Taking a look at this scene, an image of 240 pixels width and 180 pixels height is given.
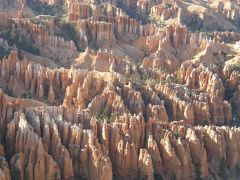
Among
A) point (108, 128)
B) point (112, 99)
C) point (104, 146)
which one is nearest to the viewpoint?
point (104, 146)

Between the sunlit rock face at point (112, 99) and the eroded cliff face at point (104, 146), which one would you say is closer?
the eroded cliff face at point (104, 146)

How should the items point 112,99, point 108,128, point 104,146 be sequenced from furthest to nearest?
point 112,99
point 108,128
point 104,146

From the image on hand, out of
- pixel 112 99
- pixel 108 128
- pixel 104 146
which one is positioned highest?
pixel 108 128

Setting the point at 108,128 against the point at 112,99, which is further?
the point at 112,99

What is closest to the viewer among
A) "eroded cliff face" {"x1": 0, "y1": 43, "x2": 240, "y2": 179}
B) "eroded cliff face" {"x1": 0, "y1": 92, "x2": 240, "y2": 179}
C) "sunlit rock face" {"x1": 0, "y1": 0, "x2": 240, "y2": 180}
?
"eroded cliff face" {"x1": 0, "y1": 92, "x2": 240, "y2": 179}

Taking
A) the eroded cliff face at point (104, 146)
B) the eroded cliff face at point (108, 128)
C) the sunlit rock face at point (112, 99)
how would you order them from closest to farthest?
the eroded cliff face at point (104, 146) → the eroded cliff face at point (108, 128) → the sunlit rock face at point (112, 99)

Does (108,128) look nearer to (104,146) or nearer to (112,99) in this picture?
(104,146)

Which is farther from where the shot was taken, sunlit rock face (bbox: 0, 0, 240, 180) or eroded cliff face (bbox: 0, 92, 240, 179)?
sunlit rock face (bbox: 0, 0, 240, 180)

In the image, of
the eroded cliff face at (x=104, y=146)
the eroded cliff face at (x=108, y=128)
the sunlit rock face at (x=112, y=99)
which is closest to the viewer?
the eroded cliff face at (x=104, y=146)

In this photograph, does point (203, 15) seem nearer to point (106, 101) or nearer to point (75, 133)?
point (106, 101)

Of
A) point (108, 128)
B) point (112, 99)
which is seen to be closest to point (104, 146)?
point (108, 128)

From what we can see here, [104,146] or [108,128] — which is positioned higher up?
[108,128]
